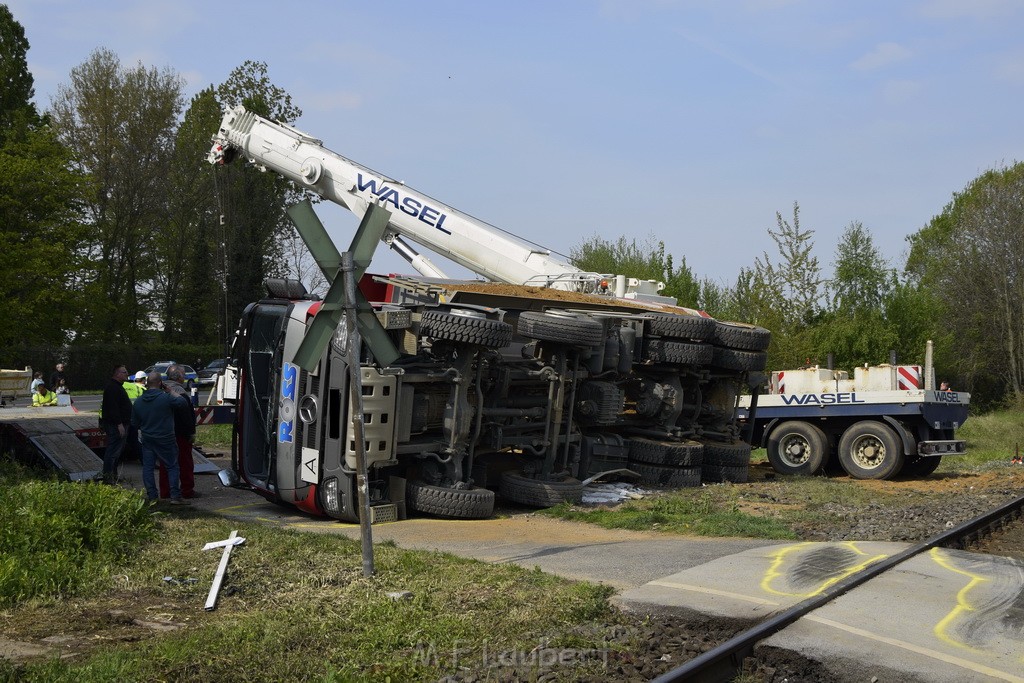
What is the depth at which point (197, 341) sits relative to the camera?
167 ft

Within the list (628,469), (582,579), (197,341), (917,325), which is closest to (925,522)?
(628,469)

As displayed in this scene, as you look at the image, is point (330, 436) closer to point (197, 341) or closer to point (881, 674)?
point (881, 674)

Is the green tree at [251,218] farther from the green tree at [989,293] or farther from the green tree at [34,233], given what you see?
the green tree at [989,293]

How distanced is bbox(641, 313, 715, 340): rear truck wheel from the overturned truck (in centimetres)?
2

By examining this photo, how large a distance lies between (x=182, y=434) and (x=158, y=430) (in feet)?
2.75

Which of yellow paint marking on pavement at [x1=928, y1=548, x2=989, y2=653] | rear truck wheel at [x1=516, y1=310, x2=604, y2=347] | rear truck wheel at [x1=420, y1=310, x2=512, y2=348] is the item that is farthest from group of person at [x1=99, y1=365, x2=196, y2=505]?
yellow paint marking on pavement at [x1=928, y1=548, x2=989, y2=653]

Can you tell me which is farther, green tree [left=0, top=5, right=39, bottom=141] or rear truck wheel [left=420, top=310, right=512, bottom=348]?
green tree [left=0, top=5, right=39, bottom=141]

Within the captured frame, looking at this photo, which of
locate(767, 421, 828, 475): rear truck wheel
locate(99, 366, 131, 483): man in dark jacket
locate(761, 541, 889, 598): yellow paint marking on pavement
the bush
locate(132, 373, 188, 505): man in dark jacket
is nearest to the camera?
the bush

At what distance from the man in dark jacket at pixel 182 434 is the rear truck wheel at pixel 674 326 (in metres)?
6.06

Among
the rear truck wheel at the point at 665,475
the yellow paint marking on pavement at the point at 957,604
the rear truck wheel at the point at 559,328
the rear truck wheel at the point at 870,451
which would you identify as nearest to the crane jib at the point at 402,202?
the rear truck wheel at the point at 559,328

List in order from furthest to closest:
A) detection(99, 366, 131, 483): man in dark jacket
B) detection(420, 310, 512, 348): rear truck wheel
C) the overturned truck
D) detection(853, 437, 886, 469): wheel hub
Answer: detection(853, 437, 886, 469): wheel hub < detection(99, 366, 131, 483): man in dark jacket < detection(420, 310, 512, 348): rear truck wheel < the overturned truck

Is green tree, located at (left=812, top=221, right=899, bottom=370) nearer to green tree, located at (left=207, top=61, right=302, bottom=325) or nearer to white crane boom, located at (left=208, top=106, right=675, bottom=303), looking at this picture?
white crane boom, located at (left=208, top=106, right=675, bottom=303)

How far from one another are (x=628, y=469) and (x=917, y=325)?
27.9 m

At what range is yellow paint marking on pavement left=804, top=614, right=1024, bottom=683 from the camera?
Result: 18.8 feet
